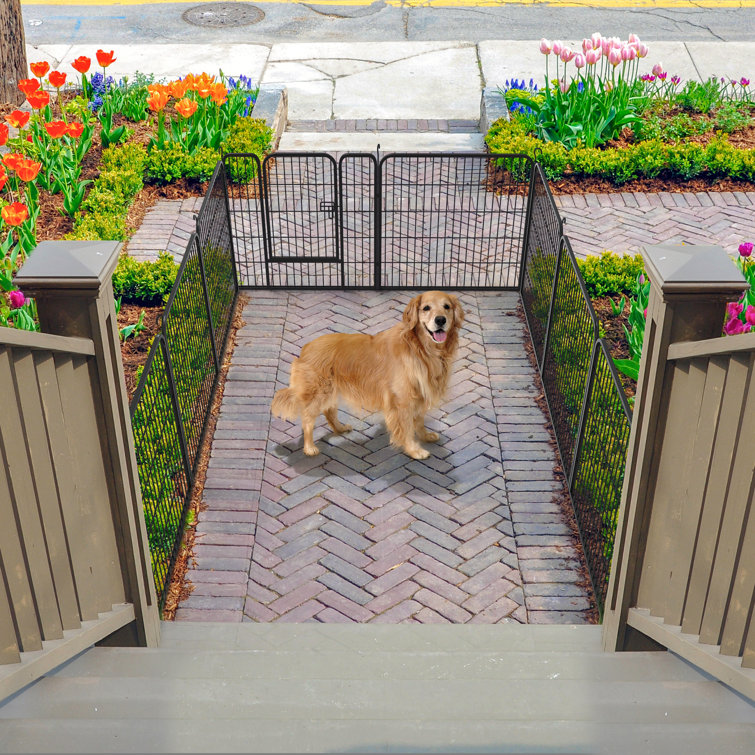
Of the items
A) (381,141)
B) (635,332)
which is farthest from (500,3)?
(635,332)

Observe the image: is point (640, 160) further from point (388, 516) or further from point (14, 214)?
point (14, 214)

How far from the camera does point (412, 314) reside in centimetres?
570

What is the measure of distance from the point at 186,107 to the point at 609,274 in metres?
4.58

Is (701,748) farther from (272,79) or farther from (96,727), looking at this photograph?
(272,79)

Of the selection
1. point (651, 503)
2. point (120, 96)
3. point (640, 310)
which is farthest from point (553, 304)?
point (120, 96)

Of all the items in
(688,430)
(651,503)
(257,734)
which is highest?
(688,430)

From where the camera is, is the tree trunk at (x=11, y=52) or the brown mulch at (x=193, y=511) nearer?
the brown mulch at (x=193, y=511)

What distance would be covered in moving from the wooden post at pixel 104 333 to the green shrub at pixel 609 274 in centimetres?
478

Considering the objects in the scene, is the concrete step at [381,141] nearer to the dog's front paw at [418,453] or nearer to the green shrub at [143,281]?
the green shrub at [143,281]

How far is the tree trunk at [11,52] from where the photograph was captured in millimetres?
10594

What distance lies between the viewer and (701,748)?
288cm

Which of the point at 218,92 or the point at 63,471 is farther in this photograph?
the point at 218,92

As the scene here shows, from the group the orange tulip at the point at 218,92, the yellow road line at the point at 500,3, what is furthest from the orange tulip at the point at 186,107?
the yellow road line at the point at 500,3

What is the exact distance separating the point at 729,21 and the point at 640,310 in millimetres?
11124
